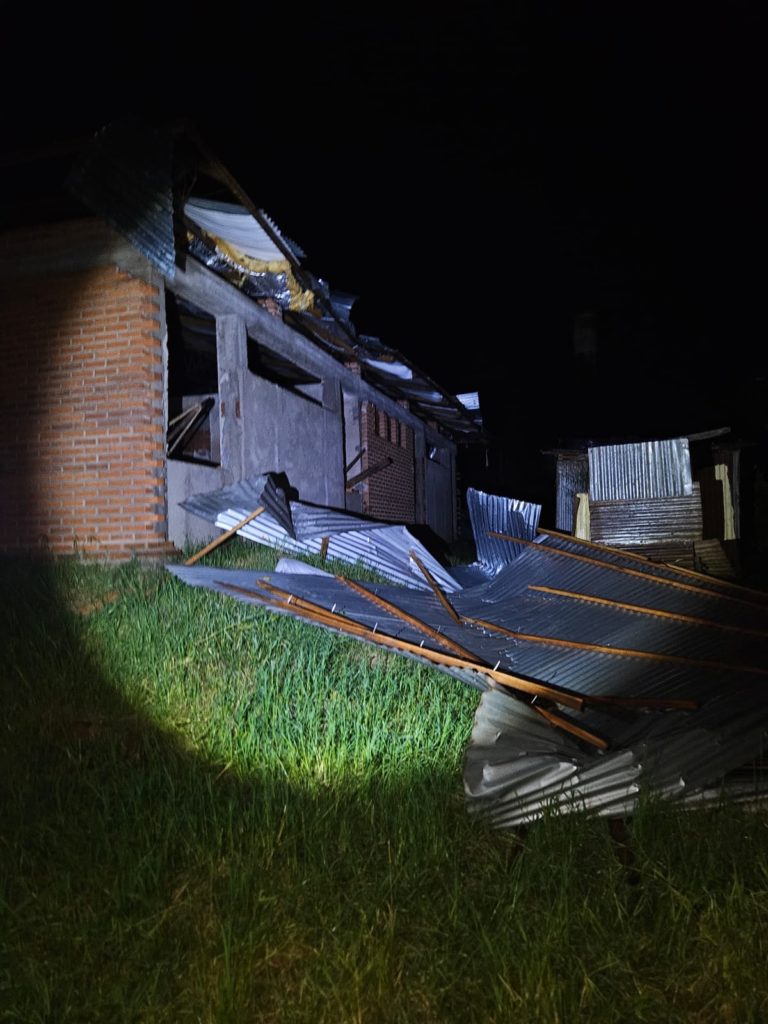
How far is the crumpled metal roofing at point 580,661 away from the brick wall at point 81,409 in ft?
4.18

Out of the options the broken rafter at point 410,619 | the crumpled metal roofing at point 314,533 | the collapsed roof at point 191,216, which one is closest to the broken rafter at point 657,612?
the crumpled metal roofing at point 314,533

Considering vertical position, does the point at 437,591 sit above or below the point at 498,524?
below

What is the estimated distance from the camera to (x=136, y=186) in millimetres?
5840

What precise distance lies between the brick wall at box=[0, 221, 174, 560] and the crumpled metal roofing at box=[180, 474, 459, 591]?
23.8 inches

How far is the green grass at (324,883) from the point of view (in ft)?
5.49

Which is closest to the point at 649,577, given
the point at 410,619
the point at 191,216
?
the point at 410,619

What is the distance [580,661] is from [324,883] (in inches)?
93.9

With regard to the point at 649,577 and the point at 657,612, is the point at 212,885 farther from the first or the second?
the point at 649,577

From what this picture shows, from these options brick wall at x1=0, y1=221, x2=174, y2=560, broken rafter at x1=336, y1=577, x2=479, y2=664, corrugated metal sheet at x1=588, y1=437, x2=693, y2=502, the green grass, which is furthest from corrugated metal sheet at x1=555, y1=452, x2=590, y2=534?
the green grass

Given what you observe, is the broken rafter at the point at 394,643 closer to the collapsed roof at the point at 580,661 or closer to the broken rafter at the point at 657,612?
the collapsed roof at the point at 580,661

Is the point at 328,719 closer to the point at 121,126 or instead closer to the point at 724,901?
the point at 724,901

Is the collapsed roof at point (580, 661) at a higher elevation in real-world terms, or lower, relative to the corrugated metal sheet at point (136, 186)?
lower

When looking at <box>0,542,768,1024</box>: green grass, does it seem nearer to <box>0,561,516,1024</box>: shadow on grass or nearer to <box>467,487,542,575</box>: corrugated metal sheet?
<box>0,561,516,1024</box>: shadow on grass

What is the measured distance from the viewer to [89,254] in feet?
20.0
